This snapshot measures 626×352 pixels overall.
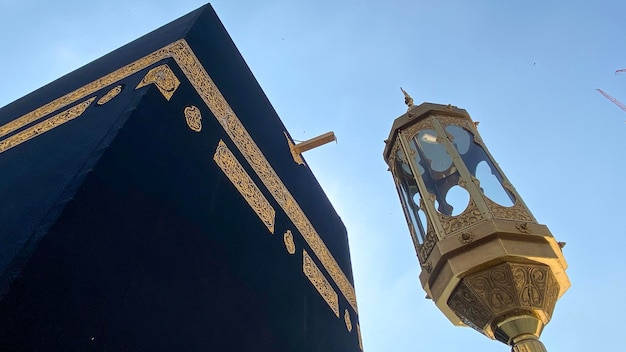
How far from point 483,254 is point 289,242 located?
2.23 metres

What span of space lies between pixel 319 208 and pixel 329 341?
4.85 ft

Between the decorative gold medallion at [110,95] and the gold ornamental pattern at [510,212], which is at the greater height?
the decorative gold medallion at [110,95]

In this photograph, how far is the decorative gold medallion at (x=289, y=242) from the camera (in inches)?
141

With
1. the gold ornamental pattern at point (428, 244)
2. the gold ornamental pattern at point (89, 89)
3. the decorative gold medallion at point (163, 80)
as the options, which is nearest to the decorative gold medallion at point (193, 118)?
the decorative gold medallion at point (163, 80)

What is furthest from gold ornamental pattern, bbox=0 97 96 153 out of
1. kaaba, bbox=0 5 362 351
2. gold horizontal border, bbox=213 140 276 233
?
gold horizontal border, bbox=213 140 276 233

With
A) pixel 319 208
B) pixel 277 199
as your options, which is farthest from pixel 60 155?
pixel 319 208

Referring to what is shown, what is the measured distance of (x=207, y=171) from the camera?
2.77 metres

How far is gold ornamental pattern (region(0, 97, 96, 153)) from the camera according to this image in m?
2.79

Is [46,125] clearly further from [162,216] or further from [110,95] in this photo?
[162,216]

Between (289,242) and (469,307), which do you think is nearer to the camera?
(469,307)

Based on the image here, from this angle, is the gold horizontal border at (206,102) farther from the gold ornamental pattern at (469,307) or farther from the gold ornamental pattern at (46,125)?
the gold ornamental pattern at (469,307)

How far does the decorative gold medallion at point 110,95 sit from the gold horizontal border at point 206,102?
0.20 m

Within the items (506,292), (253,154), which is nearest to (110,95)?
(253,154)

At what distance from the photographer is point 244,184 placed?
10.6 ft
